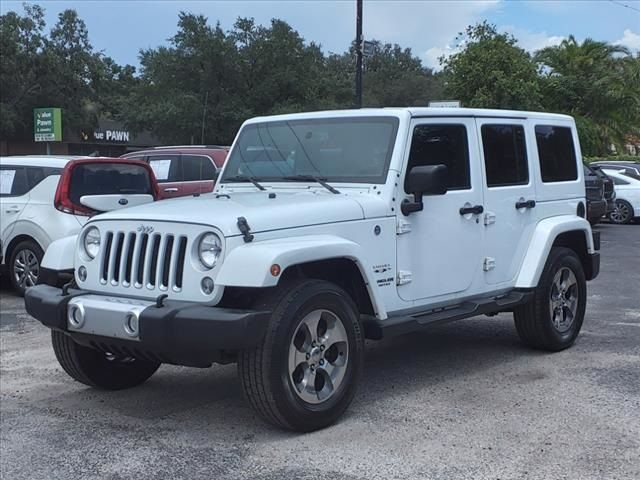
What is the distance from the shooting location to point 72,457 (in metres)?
4.34

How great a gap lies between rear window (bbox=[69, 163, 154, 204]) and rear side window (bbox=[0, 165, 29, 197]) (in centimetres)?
92

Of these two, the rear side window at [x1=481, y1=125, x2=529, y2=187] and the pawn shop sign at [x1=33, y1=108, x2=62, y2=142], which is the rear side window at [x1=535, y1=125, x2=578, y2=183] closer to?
the rear side window at [x1=481, y1=125, x2=529, y2=187]

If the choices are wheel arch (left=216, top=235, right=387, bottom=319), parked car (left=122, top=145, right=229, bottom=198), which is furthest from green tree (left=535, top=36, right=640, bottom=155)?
wheel arch (left=216, top=235, right=387, bottom=319)

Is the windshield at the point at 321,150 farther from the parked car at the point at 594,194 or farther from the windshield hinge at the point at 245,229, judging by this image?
the parked car at the point at 594,194

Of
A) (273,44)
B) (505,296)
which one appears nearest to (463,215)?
(505,296)

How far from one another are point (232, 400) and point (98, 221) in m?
1.49

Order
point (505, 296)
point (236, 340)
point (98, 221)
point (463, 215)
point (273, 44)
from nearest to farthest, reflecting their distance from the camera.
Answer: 1. point (236, 340)
2. point (98, 221)
3. point (463, 215)
4. point (505, 296)
5. point (273, 44)

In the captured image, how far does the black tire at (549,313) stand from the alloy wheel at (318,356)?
2.18 m

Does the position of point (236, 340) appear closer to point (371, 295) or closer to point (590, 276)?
point (371, 295)

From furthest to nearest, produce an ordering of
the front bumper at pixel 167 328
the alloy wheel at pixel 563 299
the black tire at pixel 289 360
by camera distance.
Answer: the alloy wheel at pixel 563 299, the black tire at pixel 289 360, the front bumper at pixel 167 328

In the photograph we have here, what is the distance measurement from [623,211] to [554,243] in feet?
46.3

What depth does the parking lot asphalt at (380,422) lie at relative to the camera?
4.12 meters

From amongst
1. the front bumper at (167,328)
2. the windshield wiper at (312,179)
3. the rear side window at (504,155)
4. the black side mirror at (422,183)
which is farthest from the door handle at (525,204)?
the front bumper at (167,328)

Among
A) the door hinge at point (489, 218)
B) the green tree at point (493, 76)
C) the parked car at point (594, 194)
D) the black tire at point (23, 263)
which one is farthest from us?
the green tree at point (493, 76)
